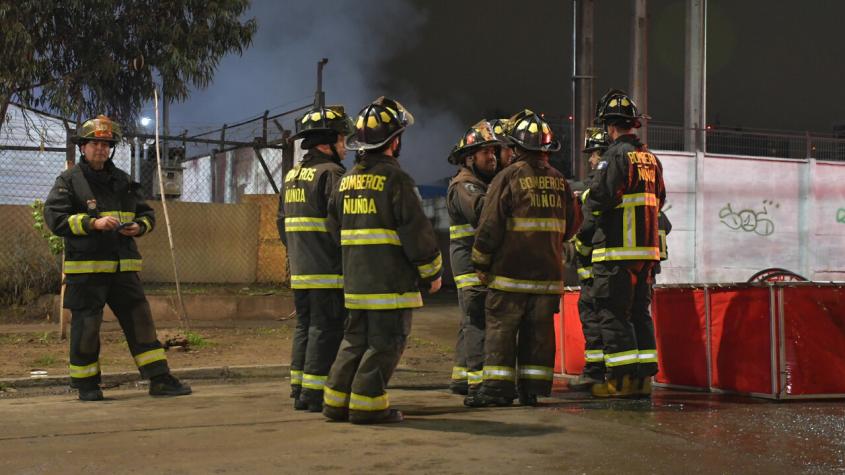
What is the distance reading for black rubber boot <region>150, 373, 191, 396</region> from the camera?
7.18 metres

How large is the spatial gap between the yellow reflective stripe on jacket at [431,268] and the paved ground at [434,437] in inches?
36.1

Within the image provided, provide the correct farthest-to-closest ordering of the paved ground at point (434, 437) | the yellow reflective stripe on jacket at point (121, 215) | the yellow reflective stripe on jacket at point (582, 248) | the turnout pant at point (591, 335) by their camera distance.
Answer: the yellow reflective stripe on jacket at point (582, 248)
the turnout pant at point (591, 335)
the yellow reflective stripe on jacket at point (121, 215)
the paved ground at point (434, 437)

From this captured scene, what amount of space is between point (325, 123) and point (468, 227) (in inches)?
57.1

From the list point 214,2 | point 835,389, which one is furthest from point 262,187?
point 835,389

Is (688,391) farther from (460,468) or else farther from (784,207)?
(784,207)

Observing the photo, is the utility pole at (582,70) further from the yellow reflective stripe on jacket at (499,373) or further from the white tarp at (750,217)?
the yellow reflective stripe on jacket at (499,373)

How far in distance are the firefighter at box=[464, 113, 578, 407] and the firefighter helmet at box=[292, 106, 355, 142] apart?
3.78 feet

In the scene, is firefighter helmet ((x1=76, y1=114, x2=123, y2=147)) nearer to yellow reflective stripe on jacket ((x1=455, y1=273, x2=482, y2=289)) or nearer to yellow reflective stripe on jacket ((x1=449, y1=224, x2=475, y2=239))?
yellow reflective stripe on jacket ((x1=449, y1=224, x2=475, y2=239))

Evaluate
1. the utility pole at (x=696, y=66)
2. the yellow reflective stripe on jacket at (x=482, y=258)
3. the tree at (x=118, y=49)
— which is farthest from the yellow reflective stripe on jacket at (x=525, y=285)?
the utility pole at (x=696, y=66)

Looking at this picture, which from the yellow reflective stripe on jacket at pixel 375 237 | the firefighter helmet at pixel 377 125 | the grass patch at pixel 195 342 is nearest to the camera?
the yellow reflective stripe on jacket at pixel 375 237

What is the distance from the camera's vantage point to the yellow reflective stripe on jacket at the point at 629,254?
266 inches

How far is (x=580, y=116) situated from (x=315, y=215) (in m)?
10.1

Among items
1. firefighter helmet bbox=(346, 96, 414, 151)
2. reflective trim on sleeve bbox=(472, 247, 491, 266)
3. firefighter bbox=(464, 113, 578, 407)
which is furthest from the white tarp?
firefighter helmet bbox=(346, 96, 414, 151)

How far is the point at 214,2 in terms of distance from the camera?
14156mm
